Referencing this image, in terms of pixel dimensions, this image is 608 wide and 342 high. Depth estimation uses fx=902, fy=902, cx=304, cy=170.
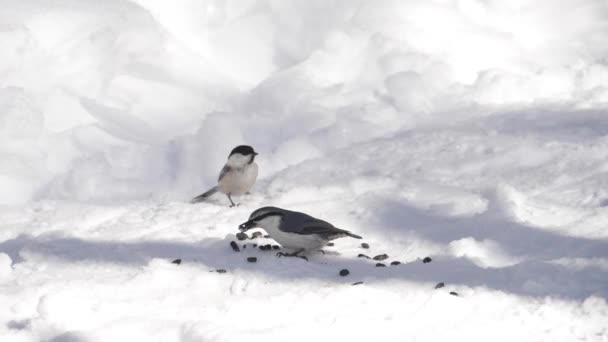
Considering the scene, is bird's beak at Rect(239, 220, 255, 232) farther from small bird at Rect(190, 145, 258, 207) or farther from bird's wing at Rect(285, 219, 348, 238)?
small bird at Rect(190, 145, 258, 207)

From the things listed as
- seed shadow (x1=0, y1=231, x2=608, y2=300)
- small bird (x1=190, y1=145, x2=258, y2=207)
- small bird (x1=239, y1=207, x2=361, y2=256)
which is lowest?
seed shadow (x1=0, y1=231, x2=608, y2=300)

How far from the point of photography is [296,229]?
431cm

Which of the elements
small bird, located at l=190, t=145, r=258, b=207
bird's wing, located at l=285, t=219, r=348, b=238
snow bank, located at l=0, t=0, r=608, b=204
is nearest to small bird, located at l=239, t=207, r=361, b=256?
bird's wing, located at l=285, t=219, r=348, b=238

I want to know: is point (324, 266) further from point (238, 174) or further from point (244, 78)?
point (244, 78)

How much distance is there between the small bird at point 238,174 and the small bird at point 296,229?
3.48ft

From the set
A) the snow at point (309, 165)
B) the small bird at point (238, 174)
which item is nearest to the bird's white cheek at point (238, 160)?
the small bird at point (238, 174)

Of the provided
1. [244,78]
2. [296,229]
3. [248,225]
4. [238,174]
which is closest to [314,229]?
[296,229]

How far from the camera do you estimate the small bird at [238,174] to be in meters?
5.47

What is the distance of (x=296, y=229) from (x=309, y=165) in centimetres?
164

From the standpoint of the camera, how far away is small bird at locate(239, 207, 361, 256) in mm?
4312

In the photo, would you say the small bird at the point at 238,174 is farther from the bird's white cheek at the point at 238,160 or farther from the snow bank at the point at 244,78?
the snow bank at the point at 244,78

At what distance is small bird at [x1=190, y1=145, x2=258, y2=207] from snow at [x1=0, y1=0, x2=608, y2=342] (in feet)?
0.34

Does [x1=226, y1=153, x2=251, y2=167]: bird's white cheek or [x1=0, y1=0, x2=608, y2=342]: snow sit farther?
[x1=226, y1=153, x2=251, y2=167]: bird's white cheek

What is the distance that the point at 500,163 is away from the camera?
549 centimetres
